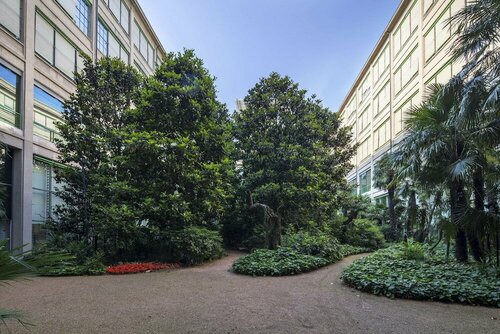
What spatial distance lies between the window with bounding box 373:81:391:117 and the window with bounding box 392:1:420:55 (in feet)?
10.8

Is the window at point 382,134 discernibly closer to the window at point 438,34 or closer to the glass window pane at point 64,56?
the window at point 438,34

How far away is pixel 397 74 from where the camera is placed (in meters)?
28.5

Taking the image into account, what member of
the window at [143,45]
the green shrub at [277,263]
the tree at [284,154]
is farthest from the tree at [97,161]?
the window at [143,45]

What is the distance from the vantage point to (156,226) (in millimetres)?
12086

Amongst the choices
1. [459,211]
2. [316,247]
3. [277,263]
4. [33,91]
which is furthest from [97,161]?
[459,211]

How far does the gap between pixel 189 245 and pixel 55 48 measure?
1078 centimetres

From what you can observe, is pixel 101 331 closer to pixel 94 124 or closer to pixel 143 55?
pixel 94 124

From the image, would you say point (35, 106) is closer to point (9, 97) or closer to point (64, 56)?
point (9, 97)

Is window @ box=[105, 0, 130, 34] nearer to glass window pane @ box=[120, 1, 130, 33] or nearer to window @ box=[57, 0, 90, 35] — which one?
glass window pane @ box=[120, 1, 130, 33]

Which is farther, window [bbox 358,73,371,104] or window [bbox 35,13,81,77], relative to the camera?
window [bbox 358,73,371,104]

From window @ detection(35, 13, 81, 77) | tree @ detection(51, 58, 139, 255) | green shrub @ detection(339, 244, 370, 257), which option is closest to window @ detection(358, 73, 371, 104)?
green shrub @ detection(339, 244, 370, 257)

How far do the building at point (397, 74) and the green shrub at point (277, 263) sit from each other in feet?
26.3

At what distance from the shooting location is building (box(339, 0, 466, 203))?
21016 mm

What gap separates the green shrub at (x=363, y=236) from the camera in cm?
1811
